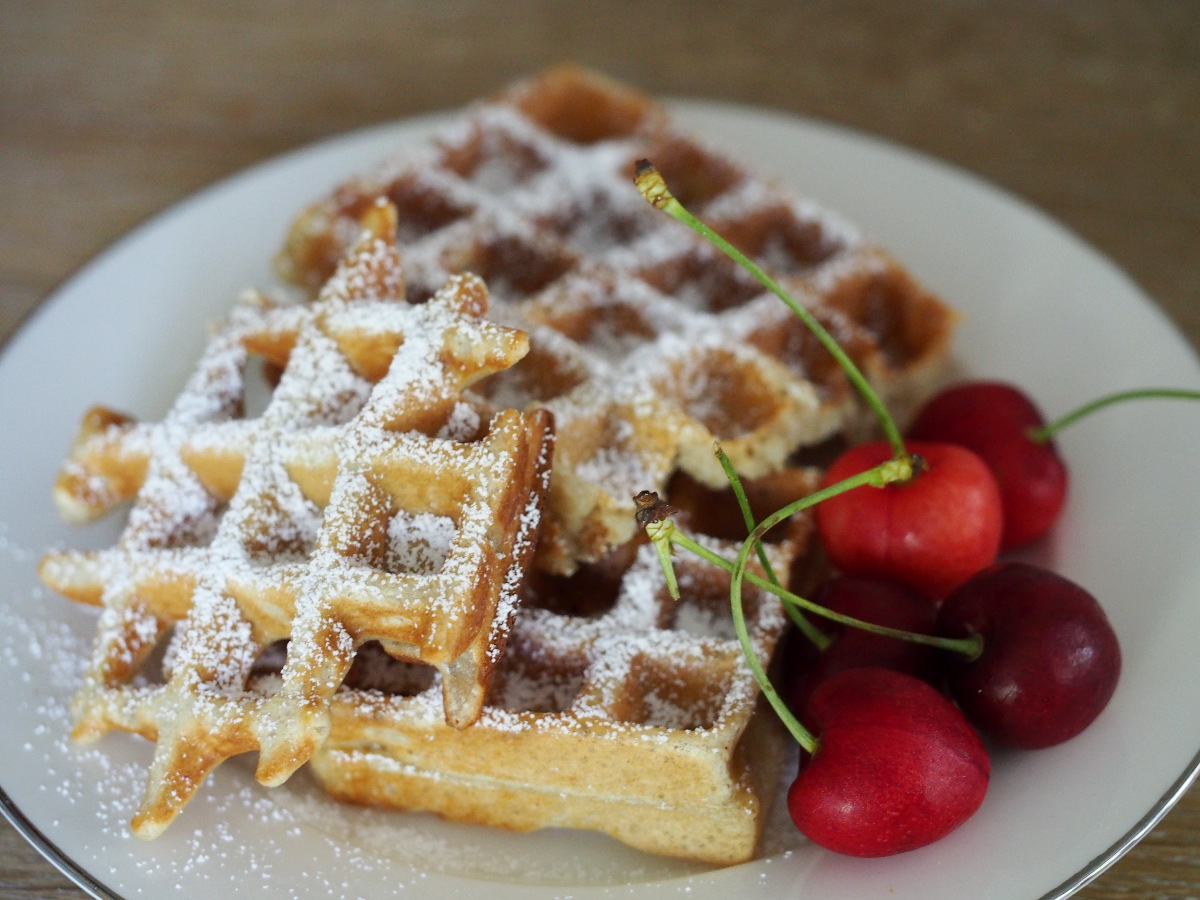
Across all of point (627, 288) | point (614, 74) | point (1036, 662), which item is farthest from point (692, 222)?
point (614, 74)

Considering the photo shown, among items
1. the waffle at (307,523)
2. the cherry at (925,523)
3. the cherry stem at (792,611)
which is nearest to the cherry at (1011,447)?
the cherry at (925,523)

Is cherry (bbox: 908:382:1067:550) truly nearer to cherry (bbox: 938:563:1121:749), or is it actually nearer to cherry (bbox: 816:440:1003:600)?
cherry (bbox: 816:440:1003:600)

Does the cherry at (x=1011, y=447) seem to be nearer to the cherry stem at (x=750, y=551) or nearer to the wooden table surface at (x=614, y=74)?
the cherry stem at (x=750, y=551)

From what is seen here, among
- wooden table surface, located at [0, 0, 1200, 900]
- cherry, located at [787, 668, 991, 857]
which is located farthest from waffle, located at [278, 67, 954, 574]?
wooden table surface, located at [0, 0, 1200, 900]

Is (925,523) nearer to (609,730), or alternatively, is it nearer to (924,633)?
(924,633)

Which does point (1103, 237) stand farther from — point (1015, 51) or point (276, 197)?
point (276, 197)

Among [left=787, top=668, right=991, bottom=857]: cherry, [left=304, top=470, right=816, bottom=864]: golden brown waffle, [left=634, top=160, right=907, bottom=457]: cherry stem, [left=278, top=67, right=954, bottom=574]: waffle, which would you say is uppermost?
[left=634, top=160, right=907, bottom=457]: cherry stem
